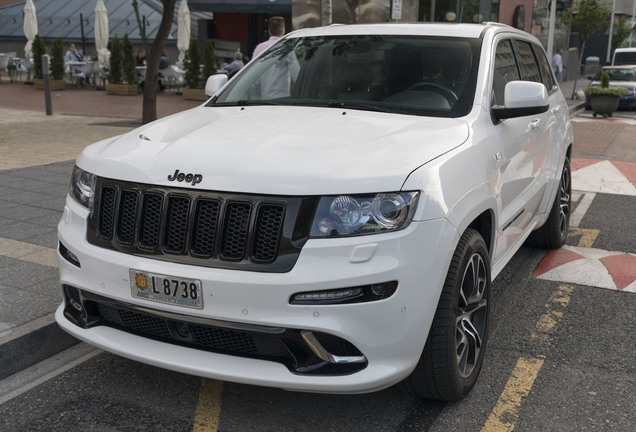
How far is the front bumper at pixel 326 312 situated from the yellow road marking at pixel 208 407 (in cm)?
40

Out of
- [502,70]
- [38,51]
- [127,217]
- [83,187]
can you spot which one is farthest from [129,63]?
[127,217]

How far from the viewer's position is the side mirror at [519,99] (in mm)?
3898

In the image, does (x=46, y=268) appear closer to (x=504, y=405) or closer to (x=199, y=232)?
(x=199, y=232)

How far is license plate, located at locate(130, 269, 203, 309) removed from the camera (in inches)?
114

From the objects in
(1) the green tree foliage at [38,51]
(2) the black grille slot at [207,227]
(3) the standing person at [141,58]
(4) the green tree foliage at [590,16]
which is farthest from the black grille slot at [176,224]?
(4) the green tree foliage at [590,16]

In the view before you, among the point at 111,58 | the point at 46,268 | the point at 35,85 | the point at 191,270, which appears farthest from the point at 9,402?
the point at 35,85

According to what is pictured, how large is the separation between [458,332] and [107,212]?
1.69 metres

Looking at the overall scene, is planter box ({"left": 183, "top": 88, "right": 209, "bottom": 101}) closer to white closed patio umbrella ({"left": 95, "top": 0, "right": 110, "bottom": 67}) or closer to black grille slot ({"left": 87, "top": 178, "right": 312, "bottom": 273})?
white closed patio umbrella ({"left": 95, "top": 0, "right": 110, "bottom": 67})

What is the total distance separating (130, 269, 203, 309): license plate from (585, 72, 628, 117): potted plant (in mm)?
19645

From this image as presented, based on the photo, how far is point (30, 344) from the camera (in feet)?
12.6

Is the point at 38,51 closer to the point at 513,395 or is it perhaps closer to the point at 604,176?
the point at 604,176

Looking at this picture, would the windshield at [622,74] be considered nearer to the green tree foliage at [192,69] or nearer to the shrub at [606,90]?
the shrub at [606,90]

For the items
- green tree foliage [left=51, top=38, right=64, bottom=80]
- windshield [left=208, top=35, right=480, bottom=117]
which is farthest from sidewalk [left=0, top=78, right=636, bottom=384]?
green tree foliage [left=51, top=38, right=64, bottom=80]

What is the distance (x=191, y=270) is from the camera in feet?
9.54
